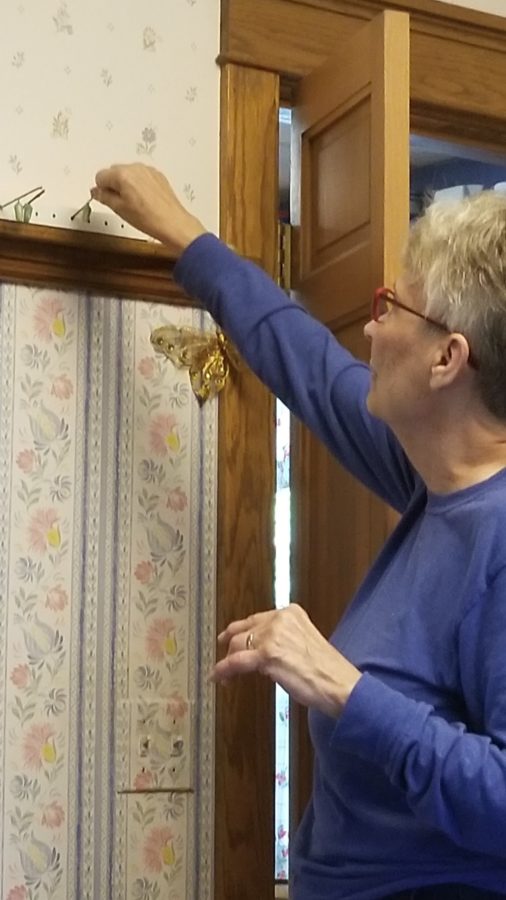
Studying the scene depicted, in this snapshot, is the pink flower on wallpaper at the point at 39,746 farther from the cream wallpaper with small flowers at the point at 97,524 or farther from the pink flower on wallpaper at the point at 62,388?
the pink flower on wallpaper at the point at 62,388

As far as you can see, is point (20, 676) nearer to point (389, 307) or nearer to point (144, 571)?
point (144, 571)

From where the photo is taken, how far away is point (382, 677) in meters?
1.17

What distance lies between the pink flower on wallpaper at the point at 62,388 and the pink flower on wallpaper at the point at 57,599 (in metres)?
0.26

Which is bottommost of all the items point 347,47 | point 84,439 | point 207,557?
point 207,557

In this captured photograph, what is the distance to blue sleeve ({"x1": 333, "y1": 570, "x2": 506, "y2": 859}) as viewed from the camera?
40.2 inches

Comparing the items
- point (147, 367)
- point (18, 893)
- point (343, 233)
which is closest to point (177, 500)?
point (147, 367)

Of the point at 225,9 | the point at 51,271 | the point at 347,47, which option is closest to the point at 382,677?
the point at 51,271

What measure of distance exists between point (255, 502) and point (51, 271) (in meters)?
0.45

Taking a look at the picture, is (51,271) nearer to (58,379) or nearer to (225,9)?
(58,379)

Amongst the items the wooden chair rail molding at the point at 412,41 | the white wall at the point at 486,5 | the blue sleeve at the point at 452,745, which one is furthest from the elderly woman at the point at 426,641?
the white wall at the point at 486,5

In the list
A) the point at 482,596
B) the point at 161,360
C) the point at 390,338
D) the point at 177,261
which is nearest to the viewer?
the point at 482,596

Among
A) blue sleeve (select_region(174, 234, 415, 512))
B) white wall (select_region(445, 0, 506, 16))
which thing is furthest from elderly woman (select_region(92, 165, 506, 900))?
white wall (select_region(445, 0, 506, 16))

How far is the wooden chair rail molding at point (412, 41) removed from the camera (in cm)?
185

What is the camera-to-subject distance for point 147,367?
5.70 feet
